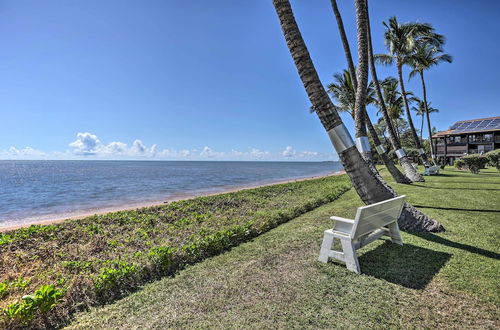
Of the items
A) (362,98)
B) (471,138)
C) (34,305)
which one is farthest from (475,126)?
(34,305)

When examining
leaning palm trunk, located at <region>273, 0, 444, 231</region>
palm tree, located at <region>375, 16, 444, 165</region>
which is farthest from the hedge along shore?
palm tree, located at <region>375, 16, 444, 165</region>

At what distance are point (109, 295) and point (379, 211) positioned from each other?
4.10m

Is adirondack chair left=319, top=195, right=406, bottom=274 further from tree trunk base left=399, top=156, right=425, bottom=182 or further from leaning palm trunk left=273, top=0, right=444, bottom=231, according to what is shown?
tree trunk base left=399, top=156, right=425, bottom=182

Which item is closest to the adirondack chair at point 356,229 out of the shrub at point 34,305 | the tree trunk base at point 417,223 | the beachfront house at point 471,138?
the tree trunk base at point 417,223

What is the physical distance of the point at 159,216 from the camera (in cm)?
838

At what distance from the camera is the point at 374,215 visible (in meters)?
3.92

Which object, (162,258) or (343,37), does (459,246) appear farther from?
(343,37)

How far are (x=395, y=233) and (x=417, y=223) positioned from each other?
3.61 ft

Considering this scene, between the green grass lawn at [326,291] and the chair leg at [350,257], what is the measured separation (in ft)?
0.33

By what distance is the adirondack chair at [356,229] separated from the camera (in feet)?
12.2

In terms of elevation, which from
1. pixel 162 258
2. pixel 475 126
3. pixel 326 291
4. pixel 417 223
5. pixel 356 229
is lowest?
pixel 326 291

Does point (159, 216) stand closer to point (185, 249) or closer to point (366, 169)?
point (185, 249)

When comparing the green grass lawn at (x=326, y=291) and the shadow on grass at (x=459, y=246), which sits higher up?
the shadow on grass at (x=459, y=246)

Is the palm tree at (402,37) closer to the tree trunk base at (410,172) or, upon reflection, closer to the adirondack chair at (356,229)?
the tree trunk base at (410,172)
